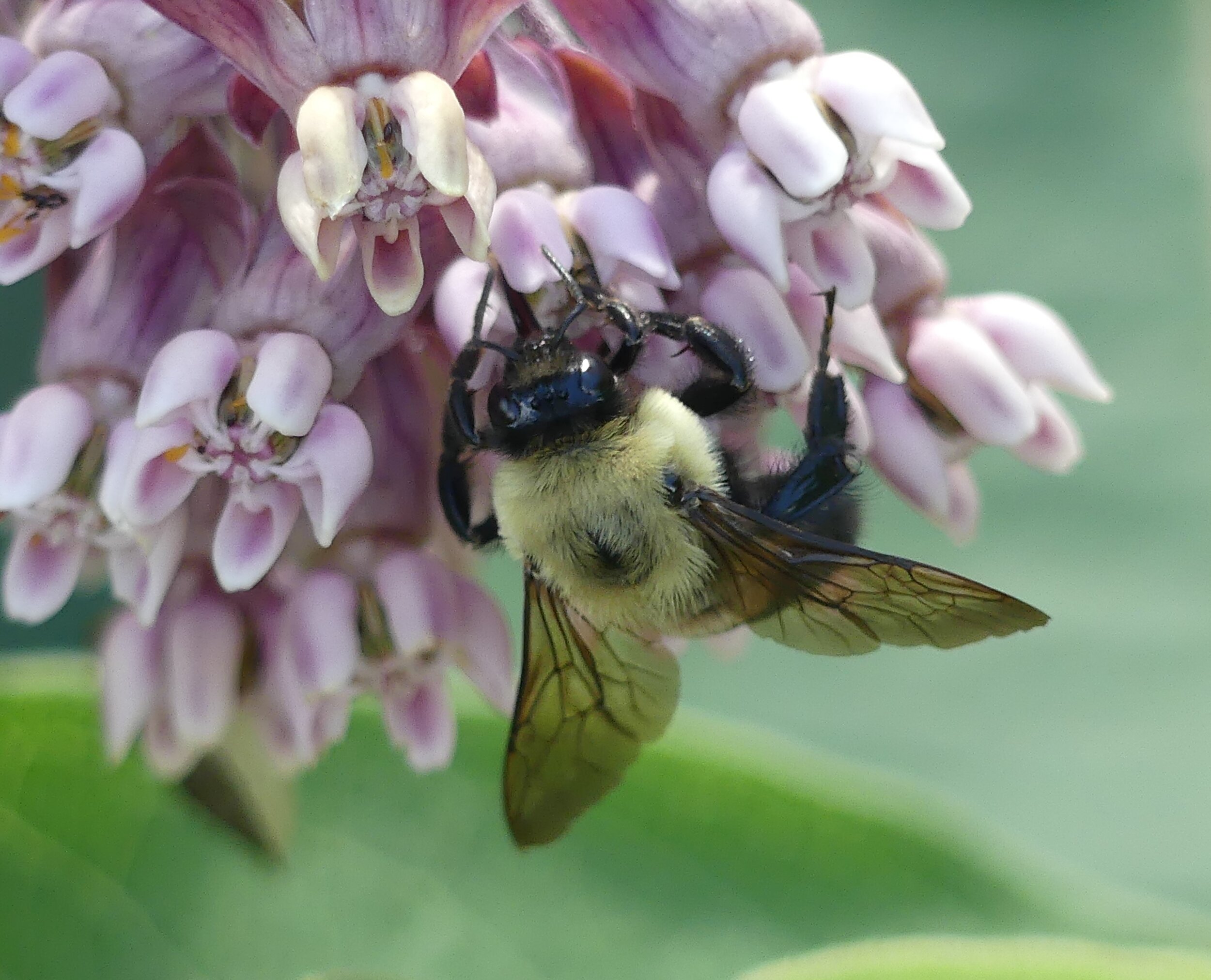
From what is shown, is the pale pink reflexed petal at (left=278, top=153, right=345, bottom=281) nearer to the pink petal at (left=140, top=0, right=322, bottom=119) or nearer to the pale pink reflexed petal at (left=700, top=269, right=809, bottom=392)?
the pink petal at (left=140, top=0, right=322, bottom=119)

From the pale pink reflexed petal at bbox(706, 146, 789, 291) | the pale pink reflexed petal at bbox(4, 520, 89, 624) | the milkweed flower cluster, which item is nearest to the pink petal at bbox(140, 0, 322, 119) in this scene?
the milkweed flower cluster

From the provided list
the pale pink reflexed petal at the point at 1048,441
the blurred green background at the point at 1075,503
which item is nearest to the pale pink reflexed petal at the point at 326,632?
the pale pink reflexed petal at the point at 1048,441

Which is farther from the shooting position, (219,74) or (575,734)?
(575,734)

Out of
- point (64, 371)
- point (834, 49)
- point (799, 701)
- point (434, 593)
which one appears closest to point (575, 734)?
point (434, 593)

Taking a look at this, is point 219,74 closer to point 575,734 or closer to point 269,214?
point 269,214

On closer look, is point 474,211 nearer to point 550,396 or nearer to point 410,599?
point 550,396

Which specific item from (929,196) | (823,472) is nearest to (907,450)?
(823,472)
